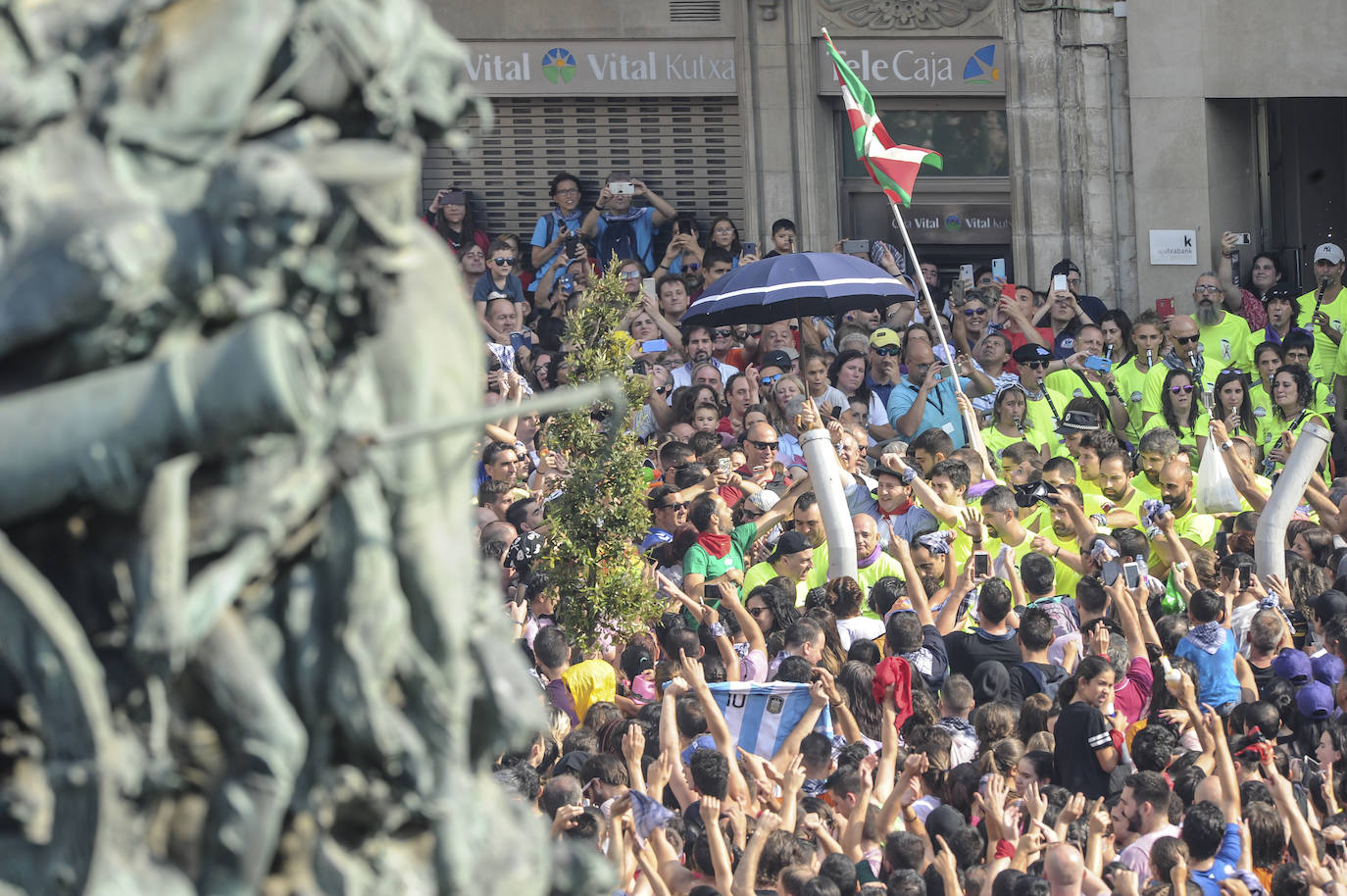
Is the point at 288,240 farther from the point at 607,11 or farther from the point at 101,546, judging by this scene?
the point at 607,11

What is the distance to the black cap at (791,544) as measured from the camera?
1168 cm

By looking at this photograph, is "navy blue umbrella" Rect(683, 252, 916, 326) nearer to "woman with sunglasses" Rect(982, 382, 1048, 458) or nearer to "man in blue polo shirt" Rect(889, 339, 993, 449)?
"man in blue polo shirt" Rect(889, 339, 993, 449)

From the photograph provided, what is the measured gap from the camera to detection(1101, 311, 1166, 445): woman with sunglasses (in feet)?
50.1

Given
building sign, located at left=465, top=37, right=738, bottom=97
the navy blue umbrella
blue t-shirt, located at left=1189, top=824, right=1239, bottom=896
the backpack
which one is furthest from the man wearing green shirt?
blue t-shirt, located at left=1189, top=824, right=1239, bottom=896

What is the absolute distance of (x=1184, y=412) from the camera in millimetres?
14805

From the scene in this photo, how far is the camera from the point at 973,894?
7.86 m

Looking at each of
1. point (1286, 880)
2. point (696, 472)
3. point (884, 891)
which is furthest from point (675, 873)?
point (696, 472)

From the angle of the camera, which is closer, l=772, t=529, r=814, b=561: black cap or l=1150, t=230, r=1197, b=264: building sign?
l=772, t=529, r=814, b=561: black cap

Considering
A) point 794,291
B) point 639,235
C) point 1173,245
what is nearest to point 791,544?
point 794,291

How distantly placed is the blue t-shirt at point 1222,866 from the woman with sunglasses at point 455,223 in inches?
445

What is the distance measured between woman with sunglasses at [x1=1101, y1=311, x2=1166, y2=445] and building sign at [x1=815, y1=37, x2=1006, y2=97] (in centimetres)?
647

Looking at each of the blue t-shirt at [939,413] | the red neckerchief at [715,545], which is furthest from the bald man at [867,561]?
the blue t-shirt at [939,413]

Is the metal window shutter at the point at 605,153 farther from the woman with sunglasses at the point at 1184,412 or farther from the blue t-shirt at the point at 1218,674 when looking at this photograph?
the blue t-shirt at the point at 1218,674

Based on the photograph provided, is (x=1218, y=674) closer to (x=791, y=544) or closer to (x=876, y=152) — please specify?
(x=791, y=544)
